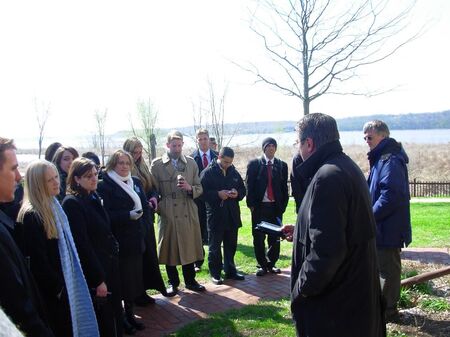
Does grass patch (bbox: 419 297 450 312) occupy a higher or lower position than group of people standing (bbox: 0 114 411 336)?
lower

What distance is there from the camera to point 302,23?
10.5m

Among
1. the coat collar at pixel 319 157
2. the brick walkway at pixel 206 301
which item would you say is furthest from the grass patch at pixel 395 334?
the coat collar at pixel 319 157

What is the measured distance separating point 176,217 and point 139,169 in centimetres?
84

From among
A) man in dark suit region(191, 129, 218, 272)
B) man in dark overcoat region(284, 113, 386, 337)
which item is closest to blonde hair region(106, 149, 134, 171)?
man in dark overcoat region(284, 113, 386, 337)

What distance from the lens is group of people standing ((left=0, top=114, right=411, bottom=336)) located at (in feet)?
8.55

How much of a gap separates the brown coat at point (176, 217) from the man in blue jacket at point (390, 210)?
2.46 meters

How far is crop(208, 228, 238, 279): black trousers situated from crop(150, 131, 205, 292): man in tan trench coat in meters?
0.24

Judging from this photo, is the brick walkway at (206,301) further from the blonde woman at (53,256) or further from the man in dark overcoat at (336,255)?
the man in dark overcoat at (336,255)

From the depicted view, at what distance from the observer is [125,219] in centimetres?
460

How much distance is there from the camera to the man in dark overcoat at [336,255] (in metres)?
2.61

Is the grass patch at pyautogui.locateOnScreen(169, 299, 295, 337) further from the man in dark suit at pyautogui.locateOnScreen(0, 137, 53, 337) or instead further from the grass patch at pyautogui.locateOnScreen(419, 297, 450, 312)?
the man in dark suit at pyautogui.locateOnScreen(0, 137, 53, 337)

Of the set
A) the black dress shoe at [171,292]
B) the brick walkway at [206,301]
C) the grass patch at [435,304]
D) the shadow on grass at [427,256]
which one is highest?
the grass patch at [435,304]

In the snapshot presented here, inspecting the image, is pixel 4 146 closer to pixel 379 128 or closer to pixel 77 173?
pixel 77 173

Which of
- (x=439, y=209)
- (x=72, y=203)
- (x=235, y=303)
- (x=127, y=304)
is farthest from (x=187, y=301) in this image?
(x=439, y=209)
